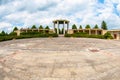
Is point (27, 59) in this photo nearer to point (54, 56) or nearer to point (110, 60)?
point (54, 56)

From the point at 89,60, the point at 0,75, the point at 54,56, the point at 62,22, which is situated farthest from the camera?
the point at 62,22

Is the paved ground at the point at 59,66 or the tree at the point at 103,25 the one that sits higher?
the tree at the point at 103,25

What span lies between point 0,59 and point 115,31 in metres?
46.7

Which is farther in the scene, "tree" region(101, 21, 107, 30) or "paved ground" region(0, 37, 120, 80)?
"tree" region(101, 21, 107, 30)

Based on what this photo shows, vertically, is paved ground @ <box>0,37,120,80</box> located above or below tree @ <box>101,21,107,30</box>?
below

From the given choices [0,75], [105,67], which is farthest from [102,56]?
[0,75]

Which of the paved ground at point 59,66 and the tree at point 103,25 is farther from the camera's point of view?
the tree at point 103,25

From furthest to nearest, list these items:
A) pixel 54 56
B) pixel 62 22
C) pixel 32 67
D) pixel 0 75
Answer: pixel 62 22, pixel 54 56, pixel 32 67, pixel 0 75

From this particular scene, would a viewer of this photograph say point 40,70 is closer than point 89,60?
Yes

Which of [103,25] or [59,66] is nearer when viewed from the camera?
[59,66]

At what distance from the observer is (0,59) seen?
22.5 meters

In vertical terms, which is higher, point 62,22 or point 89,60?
point 62,22

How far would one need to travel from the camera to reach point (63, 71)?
18.1m

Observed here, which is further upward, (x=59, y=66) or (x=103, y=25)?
(x=103, y=25)
